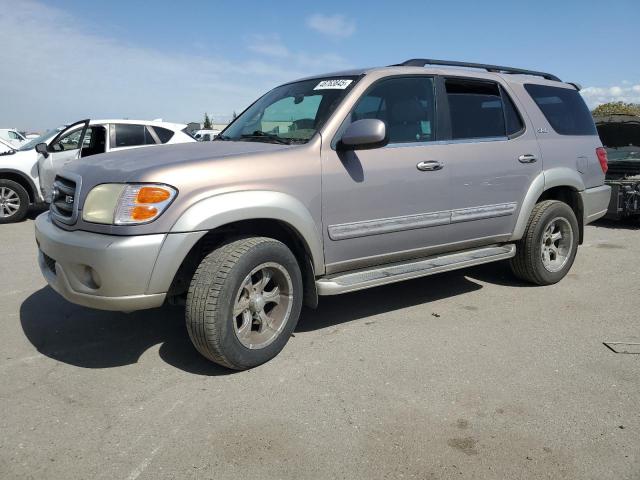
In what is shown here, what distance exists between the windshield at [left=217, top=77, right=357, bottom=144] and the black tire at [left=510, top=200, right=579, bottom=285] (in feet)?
7.44

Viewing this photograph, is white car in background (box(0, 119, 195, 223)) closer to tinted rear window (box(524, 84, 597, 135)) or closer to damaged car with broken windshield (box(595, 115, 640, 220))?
tinted rear window (box(524, 84, 597, 135))

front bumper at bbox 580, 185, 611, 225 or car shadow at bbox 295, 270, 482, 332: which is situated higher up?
front bumper at bbox 580, 185, 611, 225

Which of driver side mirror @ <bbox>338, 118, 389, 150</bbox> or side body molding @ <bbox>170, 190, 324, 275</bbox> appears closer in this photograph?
side body molding @ <bbox>170, 190, 324, 275</bbox>

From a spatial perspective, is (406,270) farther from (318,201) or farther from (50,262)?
(50,262)

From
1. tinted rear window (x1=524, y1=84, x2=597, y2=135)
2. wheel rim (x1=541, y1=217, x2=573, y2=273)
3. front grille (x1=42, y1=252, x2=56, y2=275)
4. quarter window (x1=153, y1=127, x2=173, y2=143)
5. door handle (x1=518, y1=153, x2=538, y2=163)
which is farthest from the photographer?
quarter window (x1=153, y1=127, x2=173, y2=143)

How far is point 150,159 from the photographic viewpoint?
3342 millimetres

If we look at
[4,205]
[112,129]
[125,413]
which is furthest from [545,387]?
[4,205]

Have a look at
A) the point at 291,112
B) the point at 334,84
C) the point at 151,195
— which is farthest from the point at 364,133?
the point at 151,195

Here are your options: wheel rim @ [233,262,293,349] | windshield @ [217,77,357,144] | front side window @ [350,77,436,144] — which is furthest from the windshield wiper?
wheel rim @ [233,262,293,349]

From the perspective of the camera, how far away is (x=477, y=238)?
4.59m

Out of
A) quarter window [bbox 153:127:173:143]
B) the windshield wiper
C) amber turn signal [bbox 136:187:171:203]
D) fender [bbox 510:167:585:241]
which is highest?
quarter window [bbox 153:127:173:143]

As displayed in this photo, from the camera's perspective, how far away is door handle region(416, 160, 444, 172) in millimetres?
4020

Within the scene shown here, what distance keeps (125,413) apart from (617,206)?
26.7ft

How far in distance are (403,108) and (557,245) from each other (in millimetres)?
2426
